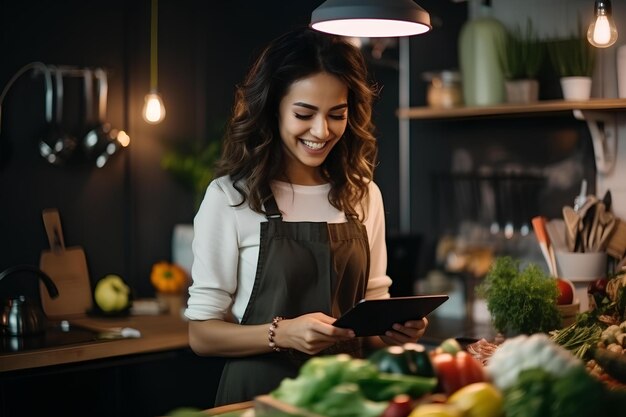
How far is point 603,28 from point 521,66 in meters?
0.98

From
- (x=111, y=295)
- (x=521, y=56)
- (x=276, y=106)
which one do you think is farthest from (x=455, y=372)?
(x=111, y=295)

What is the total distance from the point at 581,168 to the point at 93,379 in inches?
87.6

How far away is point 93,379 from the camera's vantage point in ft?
12.0

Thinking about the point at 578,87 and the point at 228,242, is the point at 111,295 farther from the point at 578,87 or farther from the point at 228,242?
the point at 578,87

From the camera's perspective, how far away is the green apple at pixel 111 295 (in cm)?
430

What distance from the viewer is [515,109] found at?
12.6 feet

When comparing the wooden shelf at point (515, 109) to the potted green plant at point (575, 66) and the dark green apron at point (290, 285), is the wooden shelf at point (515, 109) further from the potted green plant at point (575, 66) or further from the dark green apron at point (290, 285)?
the dark green apron at point (290, 285)

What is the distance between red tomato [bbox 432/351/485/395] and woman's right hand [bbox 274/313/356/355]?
0.64 metres

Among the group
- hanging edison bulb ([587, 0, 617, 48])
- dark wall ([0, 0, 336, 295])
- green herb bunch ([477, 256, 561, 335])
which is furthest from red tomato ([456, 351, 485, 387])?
dark wall ([0, 0, 336, 295])

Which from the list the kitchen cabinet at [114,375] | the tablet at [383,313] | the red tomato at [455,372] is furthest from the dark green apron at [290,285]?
the kitchen cabinet at [114,375]

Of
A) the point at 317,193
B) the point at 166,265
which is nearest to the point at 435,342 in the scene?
the point at 317,193

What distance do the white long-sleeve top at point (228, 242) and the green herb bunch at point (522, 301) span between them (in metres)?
0.64

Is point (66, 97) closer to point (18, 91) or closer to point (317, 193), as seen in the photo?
point (18, 91)

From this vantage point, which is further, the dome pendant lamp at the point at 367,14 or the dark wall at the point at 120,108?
the dark wall at the point at 120,108
